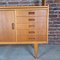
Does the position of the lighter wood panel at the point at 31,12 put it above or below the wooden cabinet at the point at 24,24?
above

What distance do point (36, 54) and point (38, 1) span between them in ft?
3.55

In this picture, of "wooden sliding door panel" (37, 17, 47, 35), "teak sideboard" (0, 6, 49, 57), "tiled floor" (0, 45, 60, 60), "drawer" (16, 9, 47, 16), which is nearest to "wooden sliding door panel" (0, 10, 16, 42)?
"teak sideboard" (0, 6, 49, 57)

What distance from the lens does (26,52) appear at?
2904mm

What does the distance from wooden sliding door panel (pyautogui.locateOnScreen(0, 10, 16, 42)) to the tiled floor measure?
319 mm

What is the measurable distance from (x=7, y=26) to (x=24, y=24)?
282mm

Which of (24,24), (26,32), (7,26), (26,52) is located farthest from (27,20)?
(26,52)

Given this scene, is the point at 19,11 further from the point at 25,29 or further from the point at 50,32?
the point at 50,32

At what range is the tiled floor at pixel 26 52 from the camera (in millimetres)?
2680

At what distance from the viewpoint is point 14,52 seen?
290 centimetres

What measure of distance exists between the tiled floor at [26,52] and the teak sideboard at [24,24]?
0.29 metres

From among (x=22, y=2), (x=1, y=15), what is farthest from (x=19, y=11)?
(x=22, y=2)

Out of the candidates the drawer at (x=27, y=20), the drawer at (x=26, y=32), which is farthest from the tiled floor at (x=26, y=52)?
the drawer at (x=27, y=20)

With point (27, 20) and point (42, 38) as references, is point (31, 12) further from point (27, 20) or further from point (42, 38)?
point (42, 38)

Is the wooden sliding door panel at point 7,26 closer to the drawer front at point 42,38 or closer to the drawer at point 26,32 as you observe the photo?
the drawer at point 26,32
